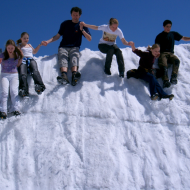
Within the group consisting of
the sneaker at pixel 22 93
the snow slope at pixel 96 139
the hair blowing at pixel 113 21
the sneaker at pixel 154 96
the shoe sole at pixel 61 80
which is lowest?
the snow slope at pixel 96 139

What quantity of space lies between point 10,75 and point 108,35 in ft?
7.61

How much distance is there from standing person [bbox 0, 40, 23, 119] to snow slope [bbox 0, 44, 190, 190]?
0.75 feet

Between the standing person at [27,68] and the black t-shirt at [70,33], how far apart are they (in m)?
0.62

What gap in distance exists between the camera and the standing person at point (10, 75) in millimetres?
3904

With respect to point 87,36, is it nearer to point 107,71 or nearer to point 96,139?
point 107,71

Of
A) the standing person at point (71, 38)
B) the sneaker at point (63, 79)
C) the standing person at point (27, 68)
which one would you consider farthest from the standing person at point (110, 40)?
the standing person at point (27, 68)

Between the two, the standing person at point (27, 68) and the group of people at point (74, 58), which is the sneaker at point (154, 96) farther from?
the standing person at point (27, 68)

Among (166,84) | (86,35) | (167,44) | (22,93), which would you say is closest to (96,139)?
(22,93)

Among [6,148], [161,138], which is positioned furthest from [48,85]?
[161,138]

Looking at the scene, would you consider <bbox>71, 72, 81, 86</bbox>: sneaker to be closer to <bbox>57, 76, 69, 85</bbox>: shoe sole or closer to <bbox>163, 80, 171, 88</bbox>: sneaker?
<bbox>57, 76, 69, 85</bbox>: shoe sole

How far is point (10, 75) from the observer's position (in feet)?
13.8

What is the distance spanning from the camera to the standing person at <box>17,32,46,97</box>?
4066 millimetres

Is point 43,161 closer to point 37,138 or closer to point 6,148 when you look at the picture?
point 37,138

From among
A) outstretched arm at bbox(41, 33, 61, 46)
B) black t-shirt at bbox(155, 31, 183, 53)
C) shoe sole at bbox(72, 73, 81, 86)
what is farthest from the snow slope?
black t-shirt at bbox(155, 31, 183, 53)
